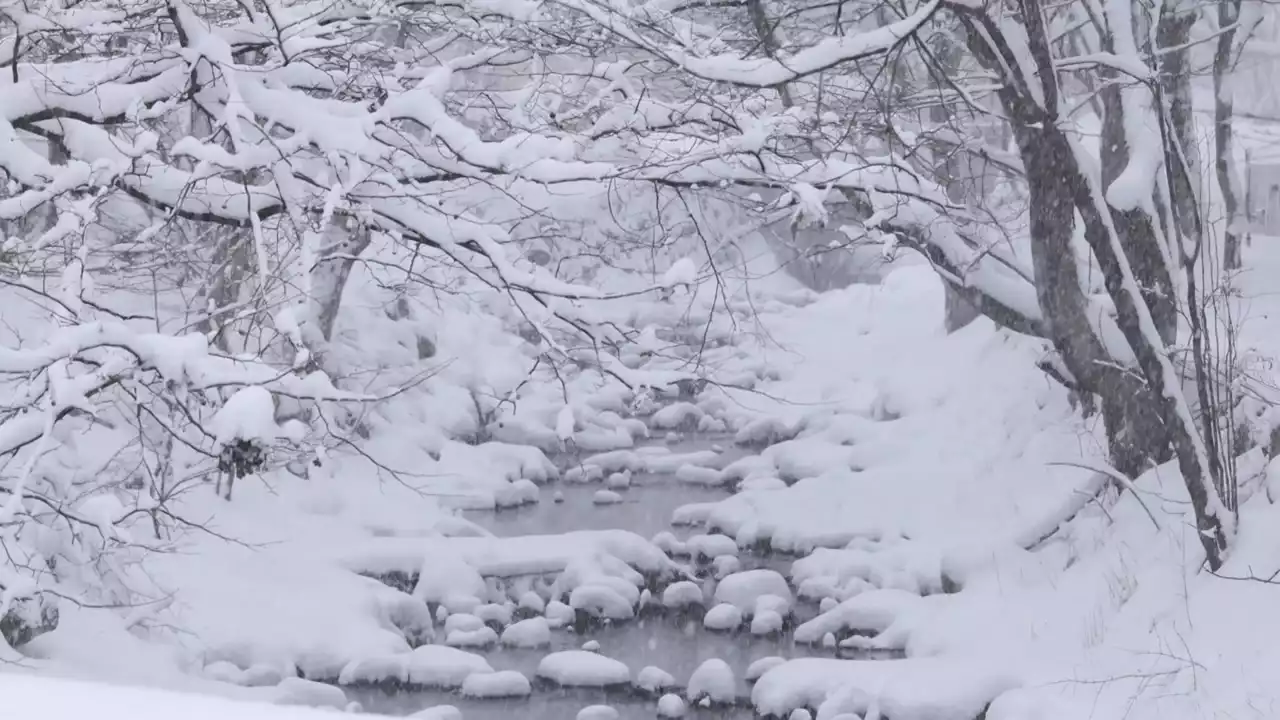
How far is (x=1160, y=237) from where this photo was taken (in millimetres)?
6133

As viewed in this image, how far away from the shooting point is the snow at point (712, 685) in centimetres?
760

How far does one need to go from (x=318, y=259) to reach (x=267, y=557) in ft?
18.5

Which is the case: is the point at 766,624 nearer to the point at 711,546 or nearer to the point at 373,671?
the point at 711,546

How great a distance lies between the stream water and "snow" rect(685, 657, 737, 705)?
0.26 ft

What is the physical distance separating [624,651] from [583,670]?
706 millimetres

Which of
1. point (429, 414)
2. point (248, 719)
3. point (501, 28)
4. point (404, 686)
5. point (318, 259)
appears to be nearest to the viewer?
point (248, 719)

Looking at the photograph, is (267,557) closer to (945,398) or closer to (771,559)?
(771,559)

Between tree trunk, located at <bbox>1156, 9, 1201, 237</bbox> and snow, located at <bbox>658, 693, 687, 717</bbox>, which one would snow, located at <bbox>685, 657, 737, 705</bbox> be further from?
tree trunk, located at <bbox>1156, 9, 1201, 237</bbox>

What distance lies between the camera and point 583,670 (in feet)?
25.9

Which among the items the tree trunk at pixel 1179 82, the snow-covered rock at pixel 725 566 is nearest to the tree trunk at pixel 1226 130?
the tree trunk at pixel 1179 82

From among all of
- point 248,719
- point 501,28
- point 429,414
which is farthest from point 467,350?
point 248,719

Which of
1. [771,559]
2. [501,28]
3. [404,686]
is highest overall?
[501,28]

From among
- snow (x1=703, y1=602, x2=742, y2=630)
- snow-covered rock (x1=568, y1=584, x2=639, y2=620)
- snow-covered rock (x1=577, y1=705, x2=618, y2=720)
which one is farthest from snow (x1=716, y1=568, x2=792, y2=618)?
snow-covered rock (x1=577, y1=705, x2=618, y2=720)

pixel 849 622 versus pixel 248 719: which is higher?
pixel 849 622
